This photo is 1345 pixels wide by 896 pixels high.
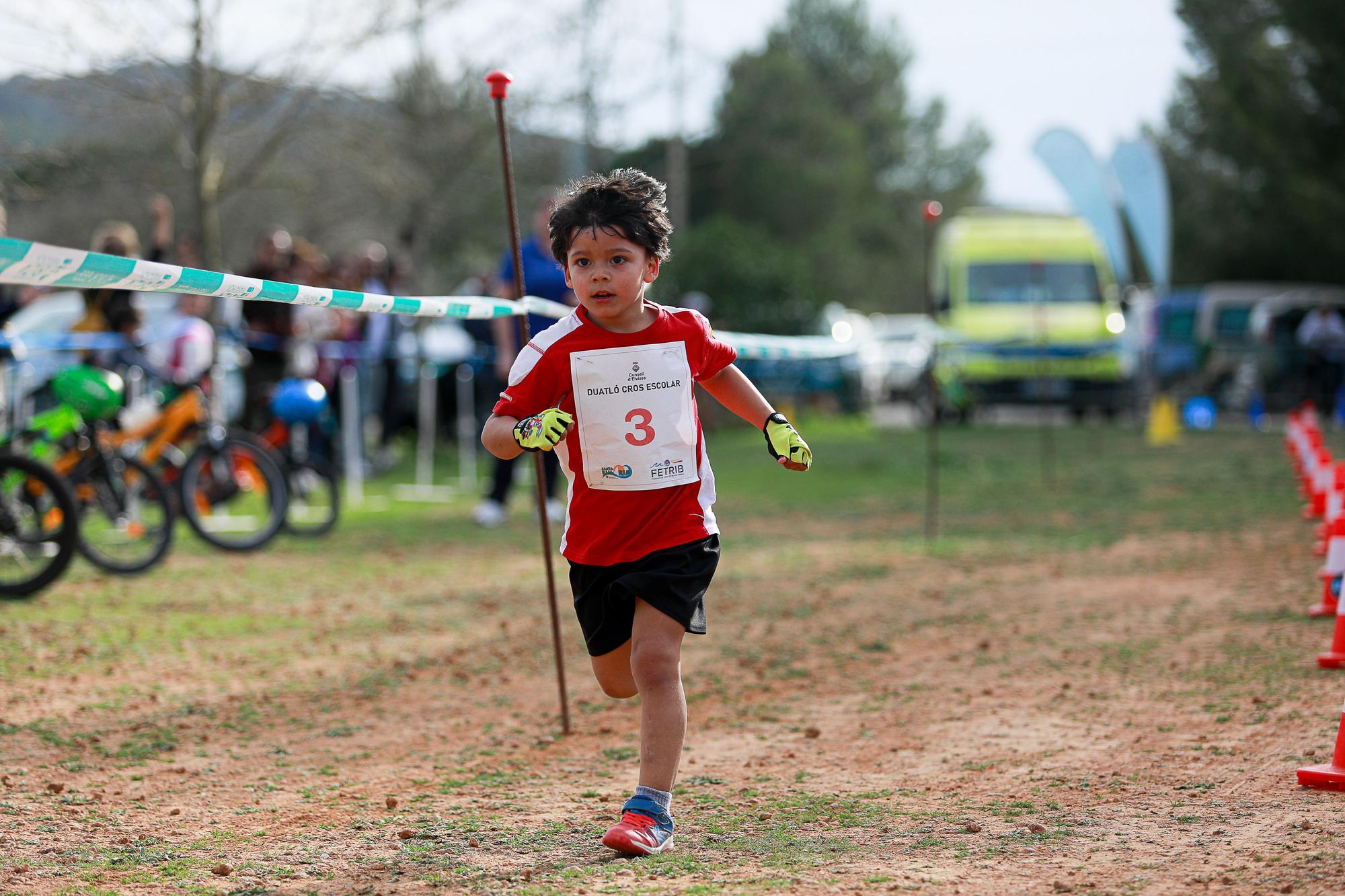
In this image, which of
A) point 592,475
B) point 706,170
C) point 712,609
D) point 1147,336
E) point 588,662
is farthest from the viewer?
point 706,170

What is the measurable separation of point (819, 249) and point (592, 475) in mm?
46639

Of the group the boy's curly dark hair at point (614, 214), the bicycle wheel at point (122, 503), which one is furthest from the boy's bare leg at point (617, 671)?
the bicycle wheel at point (122, 503)

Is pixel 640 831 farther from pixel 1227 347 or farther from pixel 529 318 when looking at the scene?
pixel 1227 347

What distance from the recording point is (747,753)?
4.82m

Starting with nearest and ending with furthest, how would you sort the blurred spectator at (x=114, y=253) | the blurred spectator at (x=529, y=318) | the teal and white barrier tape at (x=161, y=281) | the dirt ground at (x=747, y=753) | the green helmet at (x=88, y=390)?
the teal and white barrier tape at (x=161, y=281)
the dirt ground at (x=747, y=753)
the green helmet at (x=88, y=390)
the blurred spectator at (x=114, y=253)
the blurred spectator at (x=529, y=318)

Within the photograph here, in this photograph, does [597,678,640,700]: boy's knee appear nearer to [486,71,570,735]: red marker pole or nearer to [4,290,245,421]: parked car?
[486,71,570,735]: red marker pole

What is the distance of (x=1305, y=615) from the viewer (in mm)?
6625

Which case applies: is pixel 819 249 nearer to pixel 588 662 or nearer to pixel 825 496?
pixel 825 496

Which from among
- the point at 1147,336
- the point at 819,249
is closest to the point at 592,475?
the point at 1147,336

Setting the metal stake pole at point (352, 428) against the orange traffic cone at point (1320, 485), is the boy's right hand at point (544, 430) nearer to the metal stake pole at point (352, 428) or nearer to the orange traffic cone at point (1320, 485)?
the orange traffic cone at point (1320, 485)

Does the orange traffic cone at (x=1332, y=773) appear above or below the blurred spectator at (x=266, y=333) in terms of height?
below

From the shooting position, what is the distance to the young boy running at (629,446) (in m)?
3.82

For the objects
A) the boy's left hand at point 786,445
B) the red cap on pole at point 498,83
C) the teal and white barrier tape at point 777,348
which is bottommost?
the boy's left hand at point 786,445

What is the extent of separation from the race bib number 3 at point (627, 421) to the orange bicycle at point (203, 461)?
6.19m
